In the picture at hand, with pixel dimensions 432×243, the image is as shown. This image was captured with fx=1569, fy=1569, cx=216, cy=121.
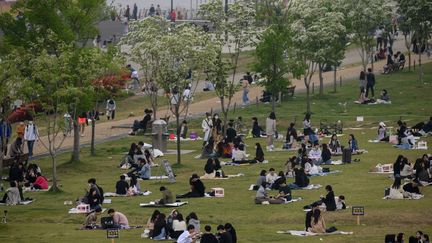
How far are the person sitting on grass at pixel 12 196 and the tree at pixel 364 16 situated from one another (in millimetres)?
41592

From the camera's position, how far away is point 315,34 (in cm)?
9844

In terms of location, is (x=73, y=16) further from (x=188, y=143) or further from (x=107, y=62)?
(x=188, y=143)

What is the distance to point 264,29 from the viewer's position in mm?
96875

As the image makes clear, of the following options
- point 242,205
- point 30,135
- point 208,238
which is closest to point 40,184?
point 30,135

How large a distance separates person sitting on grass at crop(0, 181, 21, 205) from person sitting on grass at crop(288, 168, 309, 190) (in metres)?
11.9

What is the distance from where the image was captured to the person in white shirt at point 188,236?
5419 centimetres

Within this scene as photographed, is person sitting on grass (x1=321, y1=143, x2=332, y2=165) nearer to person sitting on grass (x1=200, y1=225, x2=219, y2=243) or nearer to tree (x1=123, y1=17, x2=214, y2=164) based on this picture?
tree (x1=123, y1=17, x2=214, y2=164)

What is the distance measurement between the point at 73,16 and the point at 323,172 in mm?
16365

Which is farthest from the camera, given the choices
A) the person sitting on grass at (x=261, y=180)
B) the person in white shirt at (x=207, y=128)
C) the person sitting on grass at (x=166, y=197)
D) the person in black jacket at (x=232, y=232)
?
the person in white shirt at (x=207, y=128)

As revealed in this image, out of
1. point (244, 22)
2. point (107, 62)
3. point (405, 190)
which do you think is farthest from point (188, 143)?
point (405, 190)

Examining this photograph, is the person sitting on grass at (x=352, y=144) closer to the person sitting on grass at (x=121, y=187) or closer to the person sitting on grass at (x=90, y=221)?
the person sitting on grass at (x=121, y=187)

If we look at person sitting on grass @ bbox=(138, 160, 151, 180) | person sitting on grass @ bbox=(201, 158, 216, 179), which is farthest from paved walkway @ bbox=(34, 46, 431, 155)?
person sitting on grass @ bbox=(201, 158, 216, 179)

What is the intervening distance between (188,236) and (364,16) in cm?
5260

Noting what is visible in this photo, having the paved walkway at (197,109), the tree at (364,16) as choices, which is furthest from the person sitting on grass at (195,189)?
the tree at (364,16)
